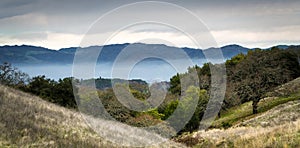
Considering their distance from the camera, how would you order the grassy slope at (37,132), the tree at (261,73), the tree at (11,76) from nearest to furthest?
the grassy slope at (37,132) → the tree at (261,73) → the tree at (11,76)

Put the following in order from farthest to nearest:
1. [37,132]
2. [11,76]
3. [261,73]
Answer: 1. [11,76]
2. [261,73]
3. [37,132]

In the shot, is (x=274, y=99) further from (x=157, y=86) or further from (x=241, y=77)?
(x=157, y=86)

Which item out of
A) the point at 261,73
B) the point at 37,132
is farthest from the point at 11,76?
the point at 37,132

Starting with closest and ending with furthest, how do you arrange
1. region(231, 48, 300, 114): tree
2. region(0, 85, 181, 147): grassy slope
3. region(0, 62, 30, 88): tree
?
region(0, 85, 181, 147): grassy slope < region(231, 48, 300, 114): tree < region(0, 62, 30, 88): tree

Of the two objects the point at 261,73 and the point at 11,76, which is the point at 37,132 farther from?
the point at 11,76

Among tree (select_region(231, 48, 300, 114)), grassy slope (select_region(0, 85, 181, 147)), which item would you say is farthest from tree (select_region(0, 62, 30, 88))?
grassy slope (select_region(0, 85, 181, 147))

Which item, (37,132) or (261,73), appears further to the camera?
(261,73)

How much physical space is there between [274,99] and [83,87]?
127ft

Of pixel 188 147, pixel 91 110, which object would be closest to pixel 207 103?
pixel 91 110

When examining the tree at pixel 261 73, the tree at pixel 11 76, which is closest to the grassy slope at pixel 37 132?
the tree at pixel 261 73

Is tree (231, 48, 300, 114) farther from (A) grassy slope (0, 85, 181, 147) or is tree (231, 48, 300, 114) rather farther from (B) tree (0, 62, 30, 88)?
(A) grassy slope (0, 85, 181, 147)

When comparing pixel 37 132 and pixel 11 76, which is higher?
pixel 11 76

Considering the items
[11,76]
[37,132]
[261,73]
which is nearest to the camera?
[37,132]

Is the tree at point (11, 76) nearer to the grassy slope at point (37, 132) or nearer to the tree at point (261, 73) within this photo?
the tree at point (261, 73)
